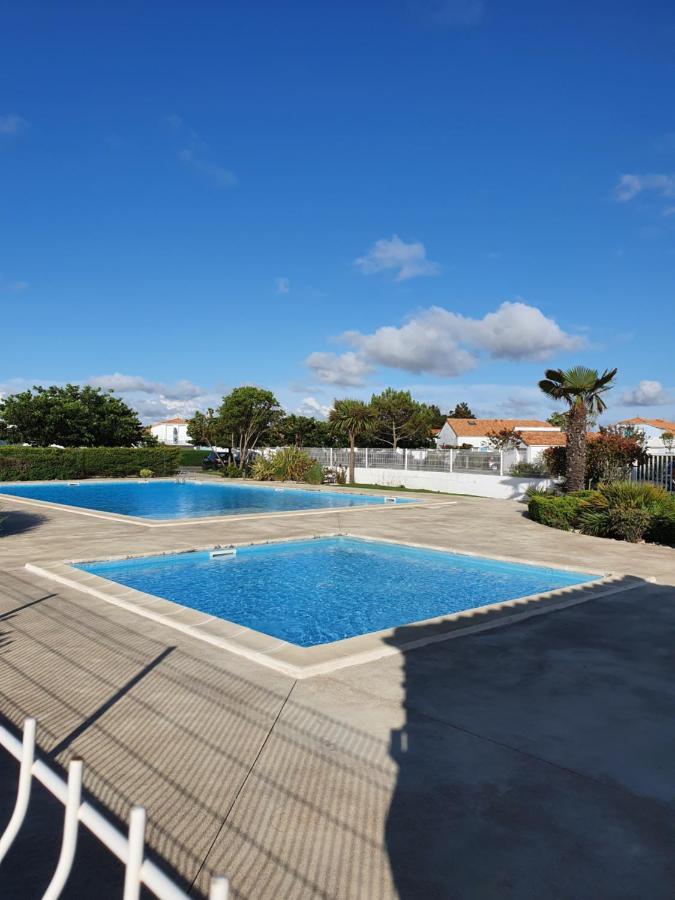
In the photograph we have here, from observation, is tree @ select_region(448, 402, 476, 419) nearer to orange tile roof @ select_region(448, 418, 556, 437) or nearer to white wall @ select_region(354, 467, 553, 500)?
orange tile roof @ select_region(448, 418, 556, 437)

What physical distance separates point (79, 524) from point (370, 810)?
1339cm

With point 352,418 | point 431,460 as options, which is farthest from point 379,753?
point 352,418

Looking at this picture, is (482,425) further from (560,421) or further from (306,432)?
(560,421)

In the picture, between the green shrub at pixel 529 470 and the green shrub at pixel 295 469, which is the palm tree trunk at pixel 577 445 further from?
the green shrub at pixel 295 469

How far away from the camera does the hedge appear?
2814 centimetres

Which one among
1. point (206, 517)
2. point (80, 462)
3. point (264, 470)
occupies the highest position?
point (80, 462)

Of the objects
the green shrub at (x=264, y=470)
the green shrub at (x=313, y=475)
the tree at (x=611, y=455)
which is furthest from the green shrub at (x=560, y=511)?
the green shrub at (x=264, y=470)

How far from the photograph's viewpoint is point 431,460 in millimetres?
29188

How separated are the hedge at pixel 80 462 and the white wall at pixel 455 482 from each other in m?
10.5

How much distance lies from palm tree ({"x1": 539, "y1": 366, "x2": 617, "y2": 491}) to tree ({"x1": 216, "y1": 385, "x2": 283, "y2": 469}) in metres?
19.5

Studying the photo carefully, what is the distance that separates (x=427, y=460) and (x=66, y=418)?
19582mm

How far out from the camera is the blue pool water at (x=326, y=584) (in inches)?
344

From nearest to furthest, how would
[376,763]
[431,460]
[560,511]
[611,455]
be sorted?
[376,763]
[560,511]
[611,455]
[431,460]

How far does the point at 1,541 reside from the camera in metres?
12.0
